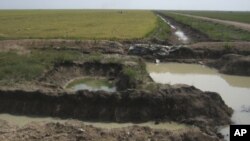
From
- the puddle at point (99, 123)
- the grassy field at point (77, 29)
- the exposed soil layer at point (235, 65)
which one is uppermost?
the grassy field at point (77, 29)

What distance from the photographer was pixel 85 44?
27.3 m

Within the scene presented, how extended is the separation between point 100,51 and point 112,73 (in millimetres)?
6306

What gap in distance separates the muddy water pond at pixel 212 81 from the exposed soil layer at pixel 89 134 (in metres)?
3.24

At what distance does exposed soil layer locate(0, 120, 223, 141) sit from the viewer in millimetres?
10336

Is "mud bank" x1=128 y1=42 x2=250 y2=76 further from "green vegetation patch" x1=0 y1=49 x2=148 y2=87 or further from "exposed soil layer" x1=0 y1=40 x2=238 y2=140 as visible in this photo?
"exposed soil layer" x1=0 y1=40 x2=238 y2=140

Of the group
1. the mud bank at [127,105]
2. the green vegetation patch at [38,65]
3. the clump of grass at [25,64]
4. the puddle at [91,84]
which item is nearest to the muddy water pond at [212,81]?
the mud bank at [127,105]

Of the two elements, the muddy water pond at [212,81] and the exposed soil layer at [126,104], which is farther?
the muddy water pond at [212,81]

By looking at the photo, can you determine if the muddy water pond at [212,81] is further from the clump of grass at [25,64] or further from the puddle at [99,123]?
the clump of grass at [25,64]

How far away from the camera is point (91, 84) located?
18219mm

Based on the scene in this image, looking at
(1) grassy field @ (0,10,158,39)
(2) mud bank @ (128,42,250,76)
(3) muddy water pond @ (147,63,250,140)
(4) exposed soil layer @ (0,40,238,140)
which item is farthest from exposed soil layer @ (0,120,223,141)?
(1) grassy field @ (0,10,158,39)

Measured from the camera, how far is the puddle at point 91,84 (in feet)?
57.0

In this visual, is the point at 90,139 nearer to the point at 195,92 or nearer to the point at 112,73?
the point at 195,92

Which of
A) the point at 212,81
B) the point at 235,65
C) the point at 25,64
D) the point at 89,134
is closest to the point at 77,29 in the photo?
the point at 235,65

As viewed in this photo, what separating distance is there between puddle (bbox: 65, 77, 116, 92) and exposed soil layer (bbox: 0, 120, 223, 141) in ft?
20.4
